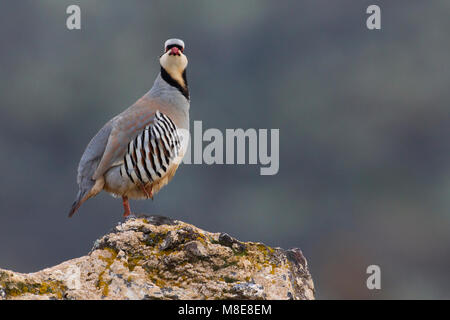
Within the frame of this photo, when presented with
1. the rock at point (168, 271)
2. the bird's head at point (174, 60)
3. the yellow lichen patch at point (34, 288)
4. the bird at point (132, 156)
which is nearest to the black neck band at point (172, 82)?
the bird's head at point (174, 60)

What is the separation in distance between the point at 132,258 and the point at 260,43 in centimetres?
5573

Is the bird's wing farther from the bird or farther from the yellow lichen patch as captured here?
the yellow lichen patch

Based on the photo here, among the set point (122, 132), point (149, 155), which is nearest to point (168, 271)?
point (149, 155)

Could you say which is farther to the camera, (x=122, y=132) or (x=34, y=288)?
(x=122, y=132)

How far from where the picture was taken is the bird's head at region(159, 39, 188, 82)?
27.8ft

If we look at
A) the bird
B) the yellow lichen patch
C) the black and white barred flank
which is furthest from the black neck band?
the yellow lichen patch

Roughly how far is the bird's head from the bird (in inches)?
22.5

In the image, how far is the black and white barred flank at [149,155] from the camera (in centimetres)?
779

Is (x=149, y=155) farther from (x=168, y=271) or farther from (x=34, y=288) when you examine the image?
Result: (x=34, y=288)

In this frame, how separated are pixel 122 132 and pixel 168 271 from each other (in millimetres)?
2815

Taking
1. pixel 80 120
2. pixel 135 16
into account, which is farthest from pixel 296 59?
pixel 80 120

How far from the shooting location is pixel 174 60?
853cm

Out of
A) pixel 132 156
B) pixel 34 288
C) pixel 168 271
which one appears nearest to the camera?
pixel 34 288

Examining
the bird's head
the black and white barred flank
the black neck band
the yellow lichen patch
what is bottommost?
the yellow lichen patch
